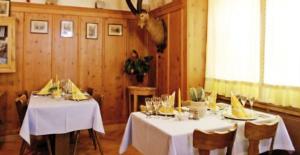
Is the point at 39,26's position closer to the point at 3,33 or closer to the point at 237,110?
the point at 3,33

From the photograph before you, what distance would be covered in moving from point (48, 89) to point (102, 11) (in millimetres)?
1840

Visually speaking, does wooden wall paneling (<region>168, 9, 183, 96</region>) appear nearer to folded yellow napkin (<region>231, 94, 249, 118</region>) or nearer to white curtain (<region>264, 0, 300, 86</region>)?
white curtain (<region>264, 0, 300, 86</region>)

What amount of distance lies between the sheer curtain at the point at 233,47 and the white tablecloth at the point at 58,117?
171cm

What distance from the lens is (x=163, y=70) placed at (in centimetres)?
470

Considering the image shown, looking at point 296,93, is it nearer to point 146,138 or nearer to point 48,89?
point 146,138

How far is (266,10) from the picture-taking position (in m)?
2.99

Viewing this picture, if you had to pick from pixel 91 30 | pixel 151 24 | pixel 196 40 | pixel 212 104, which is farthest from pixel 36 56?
pixel 212 104

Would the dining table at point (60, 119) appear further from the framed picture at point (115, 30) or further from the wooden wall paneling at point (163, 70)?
the framed picture at point (115, 30)

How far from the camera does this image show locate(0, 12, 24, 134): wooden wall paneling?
4.47 metres

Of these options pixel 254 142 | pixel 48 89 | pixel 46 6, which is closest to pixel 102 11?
pixel 46 6

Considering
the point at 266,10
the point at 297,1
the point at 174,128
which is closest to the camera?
the point at 174,128

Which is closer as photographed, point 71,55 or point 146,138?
point 146,138

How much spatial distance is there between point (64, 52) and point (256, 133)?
370cm

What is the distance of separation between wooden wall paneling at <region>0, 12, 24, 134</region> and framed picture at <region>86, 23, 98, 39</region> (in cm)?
109
